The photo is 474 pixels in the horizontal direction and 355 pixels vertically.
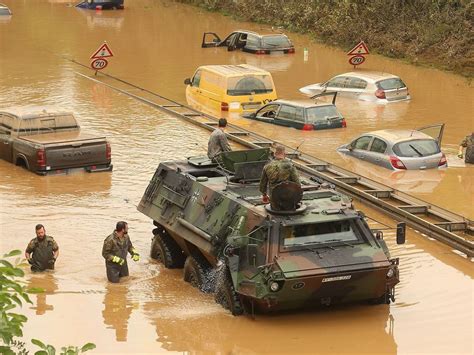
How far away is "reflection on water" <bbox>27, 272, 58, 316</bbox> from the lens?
1680 centimetres

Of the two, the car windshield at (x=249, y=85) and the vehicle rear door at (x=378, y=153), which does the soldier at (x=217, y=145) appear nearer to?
the vehicle rear door at (x=378, y=153)

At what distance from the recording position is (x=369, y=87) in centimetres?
3466

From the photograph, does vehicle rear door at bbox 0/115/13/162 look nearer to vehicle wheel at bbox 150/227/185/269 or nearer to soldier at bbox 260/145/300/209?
vehicle wheel at bbox 150/227/185/269

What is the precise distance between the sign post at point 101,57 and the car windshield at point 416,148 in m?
17.1

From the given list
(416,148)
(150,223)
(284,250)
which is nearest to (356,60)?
(416,148)

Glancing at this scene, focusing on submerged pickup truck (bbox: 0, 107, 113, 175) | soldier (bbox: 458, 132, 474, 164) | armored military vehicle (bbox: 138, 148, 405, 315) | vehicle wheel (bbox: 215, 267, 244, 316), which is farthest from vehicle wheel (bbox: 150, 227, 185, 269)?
soldier (bbox: 458, 132, 474, 164)

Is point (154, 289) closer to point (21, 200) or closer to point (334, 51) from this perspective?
point (21, 200)

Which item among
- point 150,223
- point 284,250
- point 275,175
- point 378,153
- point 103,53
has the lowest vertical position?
point 103,53

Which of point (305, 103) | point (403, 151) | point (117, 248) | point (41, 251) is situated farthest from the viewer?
point (305, 103)

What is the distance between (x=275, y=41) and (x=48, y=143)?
21.3 metres

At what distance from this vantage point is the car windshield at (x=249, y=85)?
32.8m

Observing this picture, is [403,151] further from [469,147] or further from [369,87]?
[369,87]

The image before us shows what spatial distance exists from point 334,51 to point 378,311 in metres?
31.2

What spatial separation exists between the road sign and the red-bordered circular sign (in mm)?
8970
